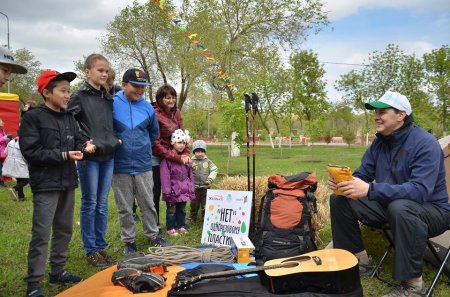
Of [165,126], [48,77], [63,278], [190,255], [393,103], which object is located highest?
[48,77]

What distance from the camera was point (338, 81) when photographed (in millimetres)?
33281

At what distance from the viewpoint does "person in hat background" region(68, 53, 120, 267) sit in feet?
12.3

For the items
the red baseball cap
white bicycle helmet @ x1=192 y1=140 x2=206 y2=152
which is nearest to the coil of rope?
the red baseball cap

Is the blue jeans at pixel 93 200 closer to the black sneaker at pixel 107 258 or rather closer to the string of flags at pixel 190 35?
the black sneaker at pixel 107 258

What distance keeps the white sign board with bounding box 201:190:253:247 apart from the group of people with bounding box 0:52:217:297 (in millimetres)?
442

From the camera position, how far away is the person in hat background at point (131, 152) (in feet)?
13.5

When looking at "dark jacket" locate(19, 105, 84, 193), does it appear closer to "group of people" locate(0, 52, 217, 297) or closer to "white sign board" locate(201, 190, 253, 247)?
"group of people" locate(0, 52, 217, 297)

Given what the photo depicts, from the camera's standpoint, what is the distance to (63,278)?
351 cm

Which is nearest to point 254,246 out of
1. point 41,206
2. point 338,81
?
point 41,206

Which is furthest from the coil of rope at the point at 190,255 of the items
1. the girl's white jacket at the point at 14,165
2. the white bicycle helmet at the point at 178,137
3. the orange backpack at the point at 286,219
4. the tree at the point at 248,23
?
the tree at the point at 248,23

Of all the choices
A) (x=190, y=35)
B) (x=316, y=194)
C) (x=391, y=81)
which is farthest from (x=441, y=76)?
(x=316, y=194)

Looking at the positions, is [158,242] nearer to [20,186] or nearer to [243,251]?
[243,251]

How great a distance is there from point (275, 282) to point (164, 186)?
7.69 ft

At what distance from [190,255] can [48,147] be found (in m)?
1.66
